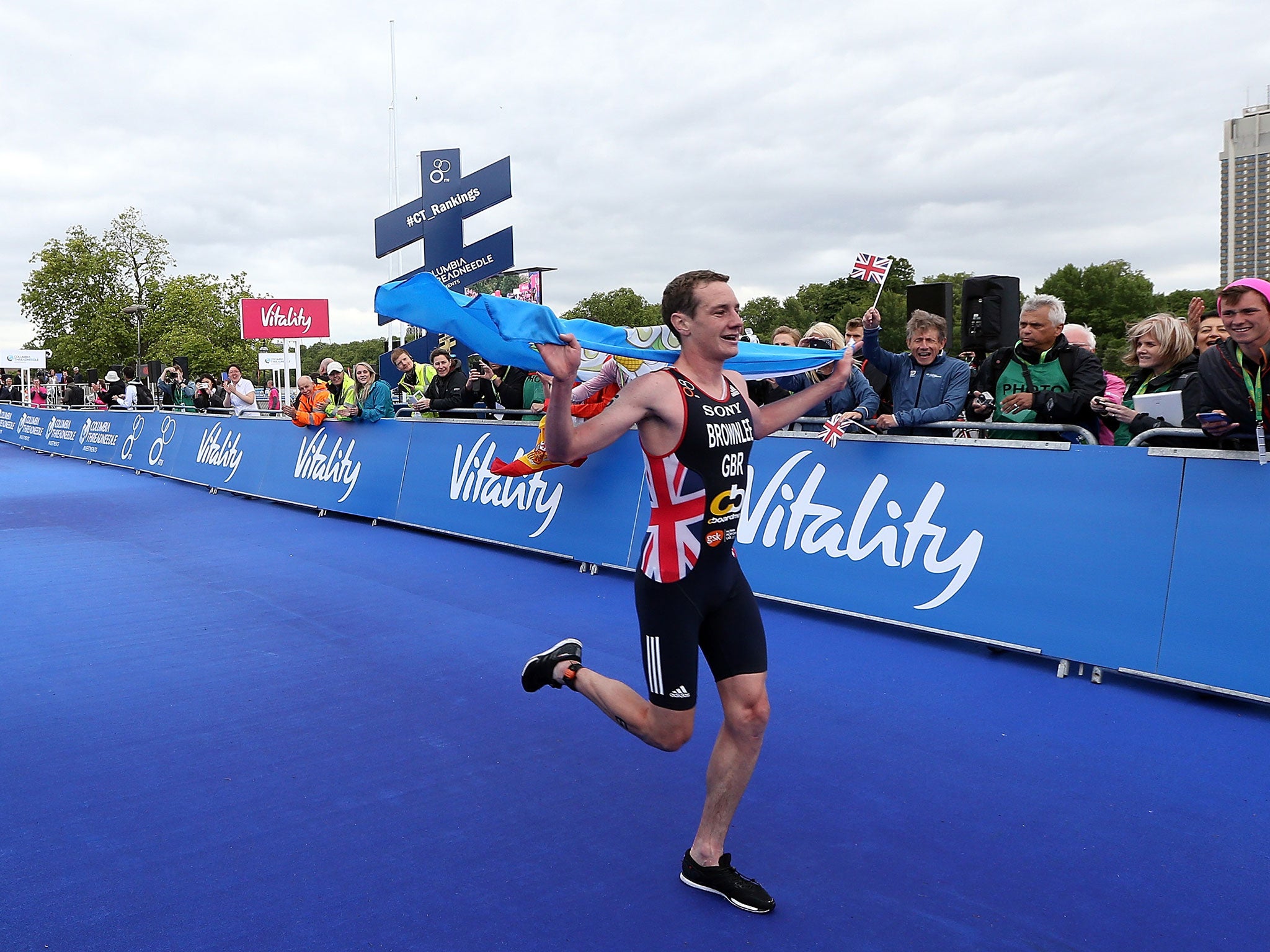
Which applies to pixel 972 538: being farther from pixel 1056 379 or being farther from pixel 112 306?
pixel 112 306

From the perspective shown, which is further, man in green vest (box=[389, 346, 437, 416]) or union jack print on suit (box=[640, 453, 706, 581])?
man in green vest (box=[389, 346, 437, 416])

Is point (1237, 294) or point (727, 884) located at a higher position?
point (1237, 294)

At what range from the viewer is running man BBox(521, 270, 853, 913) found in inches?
131

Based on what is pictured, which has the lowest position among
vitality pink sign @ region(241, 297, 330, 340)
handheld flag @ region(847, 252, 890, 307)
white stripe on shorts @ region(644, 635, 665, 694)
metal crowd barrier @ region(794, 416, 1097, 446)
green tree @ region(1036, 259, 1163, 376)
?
white stripe on shorts @ region(644, 635, 665, 694)

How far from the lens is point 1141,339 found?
677cm

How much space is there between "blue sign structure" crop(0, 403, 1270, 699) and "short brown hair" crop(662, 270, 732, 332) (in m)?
3.51

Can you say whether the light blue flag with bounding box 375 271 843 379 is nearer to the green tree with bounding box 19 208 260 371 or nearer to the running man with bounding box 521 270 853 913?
the running man with bounding box 521 270 853 913

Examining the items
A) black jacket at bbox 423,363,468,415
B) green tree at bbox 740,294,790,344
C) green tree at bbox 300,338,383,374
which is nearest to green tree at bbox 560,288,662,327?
green tree at bbox 740,294,790,344

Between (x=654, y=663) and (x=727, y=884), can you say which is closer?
(x=727, y=884)

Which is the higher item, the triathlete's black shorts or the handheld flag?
the handheld flag

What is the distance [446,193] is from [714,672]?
23.1 meters

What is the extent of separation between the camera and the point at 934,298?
418 inches

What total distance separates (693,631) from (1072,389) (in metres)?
4.54

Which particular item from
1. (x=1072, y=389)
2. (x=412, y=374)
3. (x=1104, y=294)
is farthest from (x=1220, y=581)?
(x=1104, y=294)
